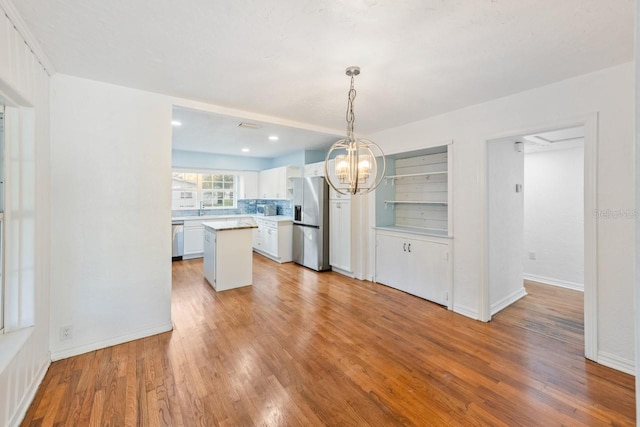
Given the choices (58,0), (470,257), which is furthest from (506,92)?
(58,0)

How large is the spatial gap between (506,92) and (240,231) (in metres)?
3.77

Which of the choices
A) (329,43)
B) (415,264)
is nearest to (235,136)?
(329,43)

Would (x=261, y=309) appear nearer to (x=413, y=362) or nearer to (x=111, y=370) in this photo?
(x=111, y=370)

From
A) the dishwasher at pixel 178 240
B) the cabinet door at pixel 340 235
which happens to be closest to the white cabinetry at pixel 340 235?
the cabinet door at pixel 340 235

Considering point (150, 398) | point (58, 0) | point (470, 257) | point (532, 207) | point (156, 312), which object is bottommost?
point (150, 398)

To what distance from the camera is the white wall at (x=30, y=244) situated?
4.95 feet

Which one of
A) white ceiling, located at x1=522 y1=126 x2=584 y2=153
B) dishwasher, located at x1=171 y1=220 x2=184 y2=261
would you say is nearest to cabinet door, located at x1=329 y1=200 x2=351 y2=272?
white ceiling, located at x1=522 y1=126 x2=584 y2=153

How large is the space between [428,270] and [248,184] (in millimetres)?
5152

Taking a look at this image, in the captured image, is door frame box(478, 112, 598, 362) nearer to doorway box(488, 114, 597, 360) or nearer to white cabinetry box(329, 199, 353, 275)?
doorway box(488, 114, 597, 360)

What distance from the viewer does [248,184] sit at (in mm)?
7148

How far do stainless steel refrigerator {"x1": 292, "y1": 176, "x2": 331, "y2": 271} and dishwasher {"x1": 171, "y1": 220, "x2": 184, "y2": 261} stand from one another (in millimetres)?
2620

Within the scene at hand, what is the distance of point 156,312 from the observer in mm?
2705

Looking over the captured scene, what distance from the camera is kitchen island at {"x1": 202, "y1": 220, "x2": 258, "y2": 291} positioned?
3977mm

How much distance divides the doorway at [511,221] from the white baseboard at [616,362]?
47 millimetres
